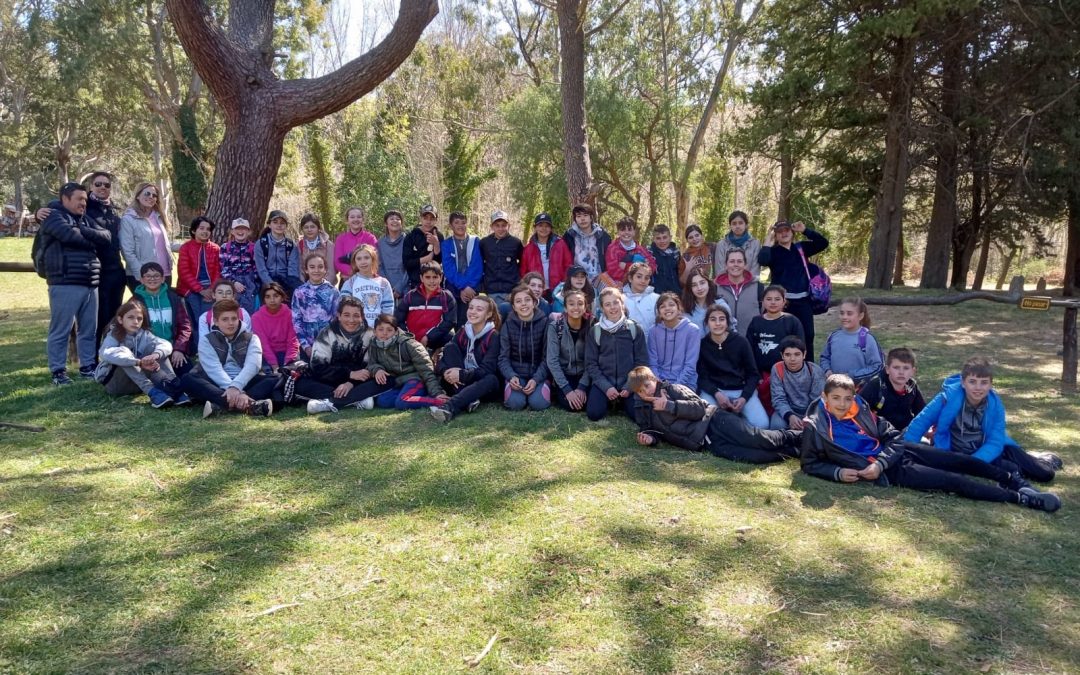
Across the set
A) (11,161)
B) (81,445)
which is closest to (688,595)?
(81,445)

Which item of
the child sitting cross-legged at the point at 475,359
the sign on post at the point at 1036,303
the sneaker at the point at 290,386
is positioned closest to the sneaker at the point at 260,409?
the sneaker at the point at 290,386

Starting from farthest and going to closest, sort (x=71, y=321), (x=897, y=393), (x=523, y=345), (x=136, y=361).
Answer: (x=71, y=321) → (x=523, y=345) → (x=136, y=361) → (x=897, y=393)

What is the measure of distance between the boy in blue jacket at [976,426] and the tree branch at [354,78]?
6434 mm

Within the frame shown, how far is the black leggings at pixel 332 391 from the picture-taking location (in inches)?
230

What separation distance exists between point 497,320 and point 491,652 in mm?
3807

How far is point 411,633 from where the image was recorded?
271 centimetres

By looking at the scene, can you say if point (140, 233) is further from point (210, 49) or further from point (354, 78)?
point (354, 78)

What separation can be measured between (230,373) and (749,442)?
13.4 ft

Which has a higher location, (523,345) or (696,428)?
(523,345)

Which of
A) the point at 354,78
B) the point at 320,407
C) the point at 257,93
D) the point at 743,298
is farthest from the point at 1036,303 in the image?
the point at 257,93

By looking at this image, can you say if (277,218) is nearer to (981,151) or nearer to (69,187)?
(69,187)

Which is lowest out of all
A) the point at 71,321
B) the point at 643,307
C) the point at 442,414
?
the point at 442,414

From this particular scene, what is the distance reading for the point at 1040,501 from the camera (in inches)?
159

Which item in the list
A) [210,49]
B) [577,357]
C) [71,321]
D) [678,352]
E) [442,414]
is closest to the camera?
[442,414]
